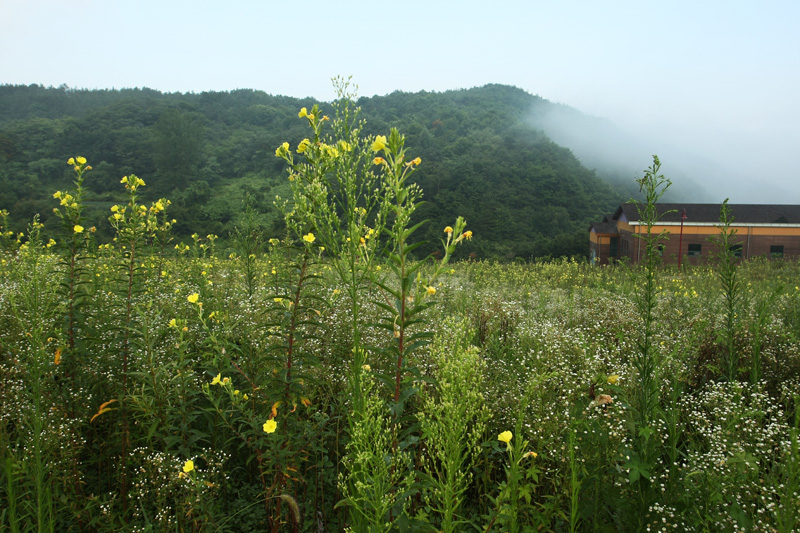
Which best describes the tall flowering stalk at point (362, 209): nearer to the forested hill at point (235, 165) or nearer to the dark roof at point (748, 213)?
the forested hill at point (235, 165)

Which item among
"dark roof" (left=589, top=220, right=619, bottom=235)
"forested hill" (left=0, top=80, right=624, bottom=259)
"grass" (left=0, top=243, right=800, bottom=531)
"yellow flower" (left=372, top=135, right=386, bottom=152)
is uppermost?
"forested hill" (left=0, top=80, right=624, bottom=259)

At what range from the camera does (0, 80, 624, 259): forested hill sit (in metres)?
43.1

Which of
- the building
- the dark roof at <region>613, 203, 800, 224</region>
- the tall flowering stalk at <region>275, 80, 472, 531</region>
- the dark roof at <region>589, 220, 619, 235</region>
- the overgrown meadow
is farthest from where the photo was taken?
the dark roof at <region>589, 220, 619, 235</region>

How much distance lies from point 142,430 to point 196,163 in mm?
65730

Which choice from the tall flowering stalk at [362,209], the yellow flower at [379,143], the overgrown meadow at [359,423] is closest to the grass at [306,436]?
the overgrown meadow at [359,423]

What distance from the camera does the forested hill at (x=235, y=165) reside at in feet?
141

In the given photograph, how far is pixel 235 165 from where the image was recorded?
6084 cm

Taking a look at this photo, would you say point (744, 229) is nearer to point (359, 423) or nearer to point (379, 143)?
point (379, 143)

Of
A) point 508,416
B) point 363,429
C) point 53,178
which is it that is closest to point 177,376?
point 363,429

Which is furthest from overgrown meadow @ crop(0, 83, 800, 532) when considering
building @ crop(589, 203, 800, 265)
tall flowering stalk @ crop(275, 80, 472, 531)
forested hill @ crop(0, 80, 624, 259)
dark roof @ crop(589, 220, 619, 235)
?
dark roof @ crop(589, 220, 619, 235)

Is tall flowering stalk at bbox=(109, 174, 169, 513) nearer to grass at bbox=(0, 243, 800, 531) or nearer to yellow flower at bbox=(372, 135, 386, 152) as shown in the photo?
grass at bbox=(0, 243, 800, 531)

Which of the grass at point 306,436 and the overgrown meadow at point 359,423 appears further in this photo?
the grass at point 306,436

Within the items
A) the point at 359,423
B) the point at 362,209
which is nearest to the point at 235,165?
the point at 362,209

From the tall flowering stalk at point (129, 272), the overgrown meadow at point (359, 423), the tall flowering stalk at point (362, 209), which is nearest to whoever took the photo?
the overgrown meadow at point (359, 423)
